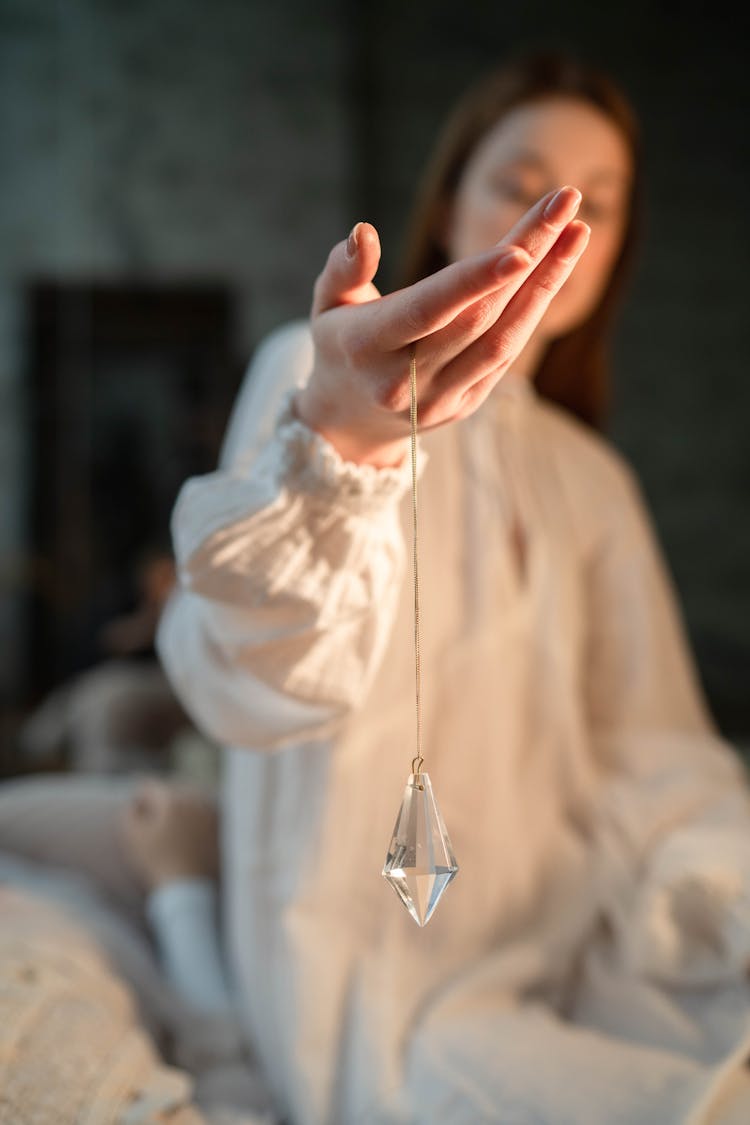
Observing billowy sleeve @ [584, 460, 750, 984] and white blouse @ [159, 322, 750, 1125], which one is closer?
white blouse @ [159, 322, 750, 1125]

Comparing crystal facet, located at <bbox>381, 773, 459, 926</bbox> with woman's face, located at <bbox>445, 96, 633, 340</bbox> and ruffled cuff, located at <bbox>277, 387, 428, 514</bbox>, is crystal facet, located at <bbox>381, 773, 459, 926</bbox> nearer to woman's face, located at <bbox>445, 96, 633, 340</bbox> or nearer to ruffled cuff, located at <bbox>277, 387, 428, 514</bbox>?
ruffled cuff, located at <bbox>277, 387, 428, 514</bbox>

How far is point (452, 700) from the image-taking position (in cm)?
91

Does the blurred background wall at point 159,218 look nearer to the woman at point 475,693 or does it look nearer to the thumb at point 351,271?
the woman at point 475,693

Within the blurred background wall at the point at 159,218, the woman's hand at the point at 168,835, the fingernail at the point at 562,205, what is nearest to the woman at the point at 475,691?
the fingernail at the point at 562,205

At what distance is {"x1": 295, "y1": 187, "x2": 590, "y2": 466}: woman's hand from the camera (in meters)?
0.43

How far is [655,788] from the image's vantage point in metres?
0.94

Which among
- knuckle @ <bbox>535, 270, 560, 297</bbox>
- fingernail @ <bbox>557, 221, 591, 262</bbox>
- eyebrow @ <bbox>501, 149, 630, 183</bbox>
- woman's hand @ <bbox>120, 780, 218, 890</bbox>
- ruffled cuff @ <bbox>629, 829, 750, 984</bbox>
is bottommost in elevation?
woman's hand @ <bbox>120, 780, 218, 890</bbox>

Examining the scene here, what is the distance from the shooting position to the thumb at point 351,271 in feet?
1.47

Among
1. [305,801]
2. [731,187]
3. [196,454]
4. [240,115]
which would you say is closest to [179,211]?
[240,115]

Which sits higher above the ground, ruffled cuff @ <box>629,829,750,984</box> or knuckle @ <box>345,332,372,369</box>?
knuckle @ <box>345,332,372,369</box>

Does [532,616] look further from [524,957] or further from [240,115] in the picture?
[240,115]

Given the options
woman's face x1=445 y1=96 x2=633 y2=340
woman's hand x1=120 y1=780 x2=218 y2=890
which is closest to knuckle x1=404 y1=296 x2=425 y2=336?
woman's face x1=445 y1=96 x2=633 y2=340

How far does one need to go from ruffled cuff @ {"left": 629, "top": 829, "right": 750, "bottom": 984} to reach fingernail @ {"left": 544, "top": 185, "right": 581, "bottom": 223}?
53 cm

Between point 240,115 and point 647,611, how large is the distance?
300 centimetres
